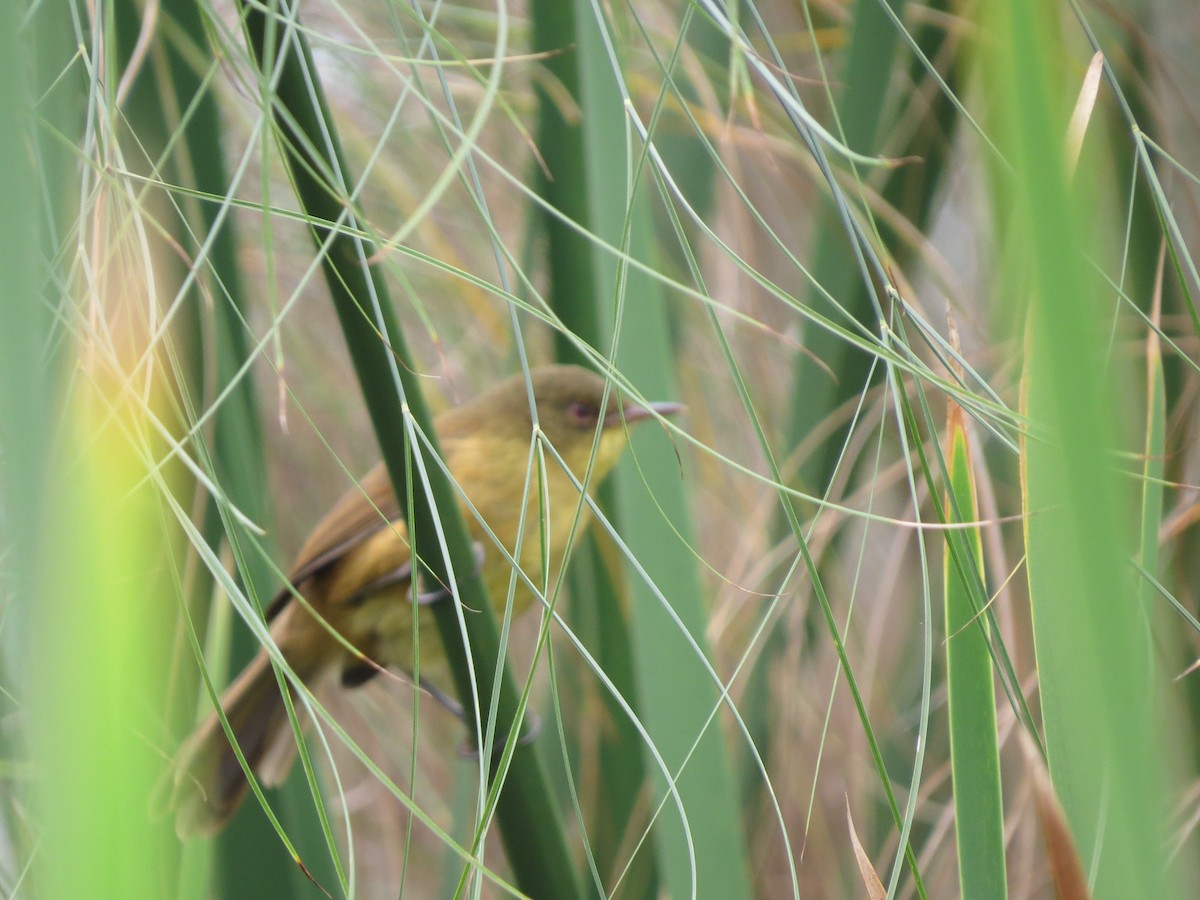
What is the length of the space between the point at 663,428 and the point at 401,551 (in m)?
0.89

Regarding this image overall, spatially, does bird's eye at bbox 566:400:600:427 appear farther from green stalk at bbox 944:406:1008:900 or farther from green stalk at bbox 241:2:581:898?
green stalk at bbox 944:406:1008:900

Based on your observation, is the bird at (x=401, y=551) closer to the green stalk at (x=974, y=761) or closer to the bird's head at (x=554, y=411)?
the bird's head at (x=554, y=411)

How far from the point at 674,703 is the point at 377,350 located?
417 mm

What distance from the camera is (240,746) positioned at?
180 cm

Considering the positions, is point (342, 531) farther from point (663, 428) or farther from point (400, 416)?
point (400, 416)

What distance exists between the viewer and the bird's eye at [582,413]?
2.16m

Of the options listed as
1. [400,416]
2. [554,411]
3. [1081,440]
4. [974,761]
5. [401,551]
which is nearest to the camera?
[1081,440]

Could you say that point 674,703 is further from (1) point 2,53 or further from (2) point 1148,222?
(2) point 1148,222

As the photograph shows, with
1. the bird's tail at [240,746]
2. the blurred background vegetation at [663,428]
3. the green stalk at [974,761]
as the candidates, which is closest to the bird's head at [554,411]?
the blurred background vegetation at [663,428]

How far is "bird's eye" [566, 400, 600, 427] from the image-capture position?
216 centimetres

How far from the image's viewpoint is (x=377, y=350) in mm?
902

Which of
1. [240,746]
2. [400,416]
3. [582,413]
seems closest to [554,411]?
[582,413]

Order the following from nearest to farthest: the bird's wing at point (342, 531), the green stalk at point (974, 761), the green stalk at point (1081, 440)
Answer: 1. the green stalk at point (1081, 440)
2. the green stalk at point (974, 761)
3. the bird's wing at point (342, 531)

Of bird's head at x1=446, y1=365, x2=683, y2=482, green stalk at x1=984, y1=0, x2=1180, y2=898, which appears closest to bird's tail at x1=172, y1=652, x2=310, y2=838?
bird's head at x1=446, y1=365, x2=683, y2=482
